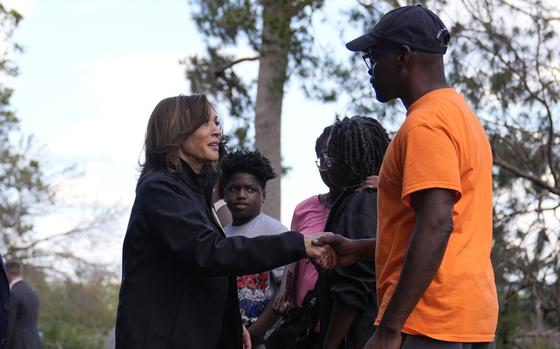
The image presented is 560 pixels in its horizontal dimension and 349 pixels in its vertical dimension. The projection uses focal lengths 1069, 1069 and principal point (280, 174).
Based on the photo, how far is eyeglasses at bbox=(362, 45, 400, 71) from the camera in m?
3.69

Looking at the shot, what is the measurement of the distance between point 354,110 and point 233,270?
8810 mm

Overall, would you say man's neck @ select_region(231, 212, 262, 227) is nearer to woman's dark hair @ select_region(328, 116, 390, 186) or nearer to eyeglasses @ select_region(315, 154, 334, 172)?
eyeglasses @ select_region(315, 154, 334, 172)

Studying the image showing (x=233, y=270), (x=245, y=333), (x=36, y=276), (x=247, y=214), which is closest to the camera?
(x=233, y=270)

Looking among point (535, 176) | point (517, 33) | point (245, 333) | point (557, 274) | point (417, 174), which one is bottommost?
point (245, 333)

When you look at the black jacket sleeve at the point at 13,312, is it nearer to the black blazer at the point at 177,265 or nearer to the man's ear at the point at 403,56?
the black blazer at the point at 177,265

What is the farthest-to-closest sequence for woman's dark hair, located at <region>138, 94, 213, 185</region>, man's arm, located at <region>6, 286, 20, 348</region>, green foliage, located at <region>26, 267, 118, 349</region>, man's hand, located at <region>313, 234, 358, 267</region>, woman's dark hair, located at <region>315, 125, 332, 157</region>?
green foliage, located at <region>26, 267, 118, 349</region>, man's arm, located at <region>6, 286, 20, 348</region>, woman's dark hair, located at <region>315, 125, 332, 157</region>, woman's dark hair, located at <region>138, 94, 213, 185</region>, man's hand, located at <region>313, 234, 358, 267</region>

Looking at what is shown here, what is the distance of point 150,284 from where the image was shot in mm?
4336

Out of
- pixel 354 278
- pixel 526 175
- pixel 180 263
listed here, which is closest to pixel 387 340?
pixel 354 278

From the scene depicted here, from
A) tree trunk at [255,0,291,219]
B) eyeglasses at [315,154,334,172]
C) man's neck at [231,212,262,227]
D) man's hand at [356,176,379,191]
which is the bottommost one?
man's hand at [356,176,379,191]

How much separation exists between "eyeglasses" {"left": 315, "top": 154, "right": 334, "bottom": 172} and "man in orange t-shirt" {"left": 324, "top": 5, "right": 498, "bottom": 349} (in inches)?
45.2

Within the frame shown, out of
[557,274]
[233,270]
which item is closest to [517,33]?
[557,274]

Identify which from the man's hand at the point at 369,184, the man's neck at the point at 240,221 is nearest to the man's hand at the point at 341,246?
the man's hand at the point at 369,184

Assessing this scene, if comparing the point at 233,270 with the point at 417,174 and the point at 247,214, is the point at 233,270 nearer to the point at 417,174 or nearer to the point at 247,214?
the point at 417,174

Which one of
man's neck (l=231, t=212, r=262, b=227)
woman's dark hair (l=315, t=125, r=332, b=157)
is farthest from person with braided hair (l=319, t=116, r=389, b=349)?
man's neck (l=231, t=212, r=262, b=227)
